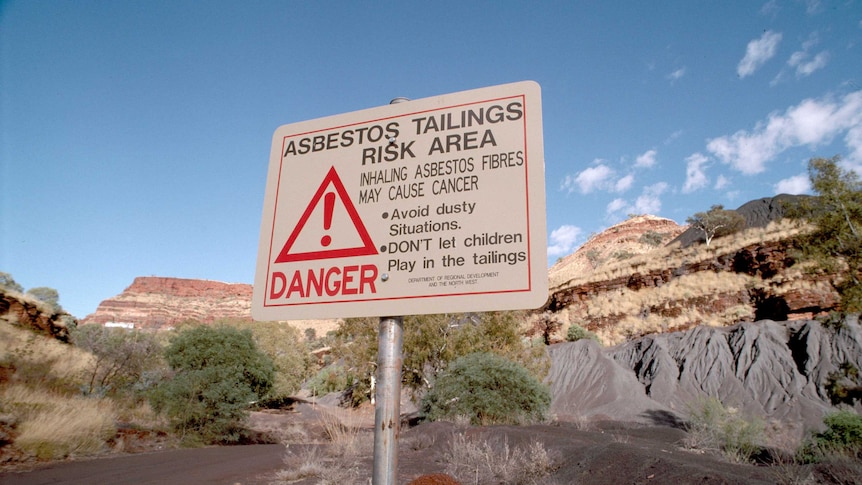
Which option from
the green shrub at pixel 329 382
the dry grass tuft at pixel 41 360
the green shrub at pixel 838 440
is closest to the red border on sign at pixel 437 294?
the green shrub at pixel 838 440

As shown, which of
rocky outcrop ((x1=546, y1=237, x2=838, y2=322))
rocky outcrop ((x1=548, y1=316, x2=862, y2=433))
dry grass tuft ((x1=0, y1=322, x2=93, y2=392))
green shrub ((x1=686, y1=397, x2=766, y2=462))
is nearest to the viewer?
green shrub ((x1=686, y1=397, x2=766, y2=462))

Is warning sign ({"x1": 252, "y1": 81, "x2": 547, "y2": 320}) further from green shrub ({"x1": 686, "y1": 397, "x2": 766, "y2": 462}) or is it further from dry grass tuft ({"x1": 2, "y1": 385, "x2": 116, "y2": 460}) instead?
green shrub ({"x1": 686, "y1": 397, "x2": 766, "y2": 462})

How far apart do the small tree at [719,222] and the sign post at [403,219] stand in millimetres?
62366

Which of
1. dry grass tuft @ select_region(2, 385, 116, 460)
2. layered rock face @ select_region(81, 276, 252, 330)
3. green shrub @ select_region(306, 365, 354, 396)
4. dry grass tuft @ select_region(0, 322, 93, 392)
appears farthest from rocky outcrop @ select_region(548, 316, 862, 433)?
layered rock face @ select_region(81, 276, 252, 330)

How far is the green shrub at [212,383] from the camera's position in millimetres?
13805

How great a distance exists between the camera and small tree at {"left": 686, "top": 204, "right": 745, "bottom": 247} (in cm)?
5462

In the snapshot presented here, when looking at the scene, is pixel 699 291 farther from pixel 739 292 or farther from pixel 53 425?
pixel 53 425

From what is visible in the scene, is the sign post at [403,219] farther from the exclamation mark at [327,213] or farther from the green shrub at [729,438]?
the green shrub at [729,438]

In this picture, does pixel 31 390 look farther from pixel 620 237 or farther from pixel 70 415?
pixel 620 237

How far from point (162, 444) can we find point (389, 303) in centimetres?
1361

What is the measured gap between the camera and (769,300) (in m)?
29.7

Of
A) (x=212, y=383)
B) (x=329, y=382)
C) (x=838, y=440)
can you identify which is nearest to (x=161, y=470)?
(x=212, y=383)

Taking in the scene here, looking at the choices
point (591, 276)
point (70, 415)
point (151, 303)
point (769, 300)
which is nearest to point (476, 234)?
point (70, 415)

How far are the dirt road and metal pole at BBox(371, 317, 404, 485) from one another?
695cm
